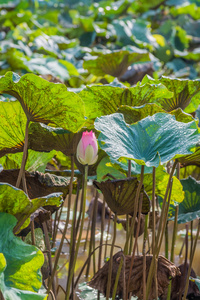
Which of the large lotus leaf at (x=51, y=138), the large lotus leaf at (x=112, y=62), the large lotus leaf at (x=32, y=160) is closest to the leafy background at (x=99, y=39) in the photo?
the large lotus leaf at (x=112, y=62)

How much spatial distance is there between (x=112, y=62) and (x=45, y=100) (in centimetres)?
121

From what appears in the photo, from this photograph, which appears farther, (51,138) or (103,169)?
(103,169)

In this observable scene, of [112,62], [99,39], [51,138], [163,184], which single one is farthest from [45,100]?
[99,39]

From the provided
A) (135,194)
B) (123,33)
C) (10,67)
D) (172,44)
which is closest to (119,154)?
(135,194)

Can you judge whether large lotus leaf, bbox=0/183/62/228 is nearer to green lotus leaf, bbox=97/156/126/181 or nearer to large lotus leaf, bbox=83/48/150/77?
green lotus leaf, bbox=97/156/126/181

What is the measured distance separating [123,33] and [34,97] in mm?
3033

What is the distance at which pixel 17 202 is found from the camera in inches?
27.6

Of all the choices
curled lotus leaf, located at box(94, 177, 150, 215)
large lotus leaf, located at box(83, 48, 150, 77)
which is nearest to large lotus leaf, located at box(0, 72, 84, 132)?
curled lotus leaf, located at box(94, 177, 150, 215)

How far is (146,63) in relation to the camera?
2.38 meters

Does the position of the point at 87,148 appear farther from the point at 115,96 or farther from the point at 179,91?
the point at 179,91

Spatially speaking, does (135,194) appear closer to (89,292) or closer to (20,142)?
(20,142)

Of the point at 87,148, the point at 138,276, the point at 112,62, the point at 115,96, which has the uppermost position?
the point at 112,62

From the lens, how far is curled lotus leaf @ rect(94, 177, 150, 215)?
784mm

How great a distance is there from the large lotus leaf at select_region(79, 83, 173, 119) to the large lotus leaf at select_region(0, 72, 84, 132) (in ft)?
0.45
